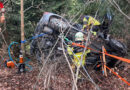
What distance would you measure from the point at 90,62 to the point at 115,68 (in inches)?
47.8

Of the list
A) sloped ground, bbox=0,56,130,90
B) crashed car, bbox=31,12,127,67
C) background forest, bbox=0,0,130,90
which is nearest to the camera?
background forest, bbox=0,0,130,90

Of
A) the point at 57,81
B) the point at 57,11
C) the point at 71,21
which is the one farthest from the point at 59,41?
the point at 57,11

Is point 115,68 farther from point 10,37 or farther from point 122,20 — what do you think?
point 10,37

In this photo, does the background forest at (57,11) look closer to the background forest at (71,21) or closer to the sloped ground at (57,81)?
the background forest at (71,21)

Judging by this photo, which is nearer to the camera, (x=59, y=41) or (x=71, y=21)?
(x=59, y=41)

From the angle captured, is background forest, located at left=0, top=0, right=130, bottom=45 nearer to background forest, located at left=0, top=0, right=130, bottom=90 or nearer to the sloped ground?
background forest, located at left=0, top=0, right=130, bottom=90

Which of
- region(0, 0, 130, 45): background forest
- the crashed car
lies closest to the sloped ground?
the crashed car

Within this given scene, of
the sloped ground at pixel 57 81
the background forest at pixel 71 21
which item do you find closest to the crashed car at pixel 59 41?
the background forest at pixel 71 21

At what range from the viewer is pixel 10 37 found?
689 cm

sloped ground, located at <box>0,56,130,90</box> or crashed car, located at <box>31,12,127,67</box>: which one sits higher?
crashed car, located at <box>31,12,127,67</box>

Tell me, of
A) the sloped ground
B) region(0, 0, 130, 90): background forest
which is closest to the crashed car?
region(0, 0, 130, 90): background forest

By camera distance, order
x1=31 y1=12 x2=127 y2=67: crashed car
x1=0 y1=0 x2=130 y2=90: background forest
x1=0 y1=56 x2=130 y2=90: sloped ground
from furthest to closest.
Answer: x1=31 y1=12 x2=127 y2=67: crashed car < x1=0 y1=56 x2=130 y2=90: sloped ground < x1=0 y1=0 x2=130 y2=90: background forest

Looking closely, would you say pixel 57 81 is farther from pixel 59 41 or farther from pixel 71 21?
pixel 71 21

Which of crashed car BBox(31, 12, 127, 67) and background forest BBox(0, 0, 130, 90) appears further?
crashed car BBox(31, 12, 127, 67)
